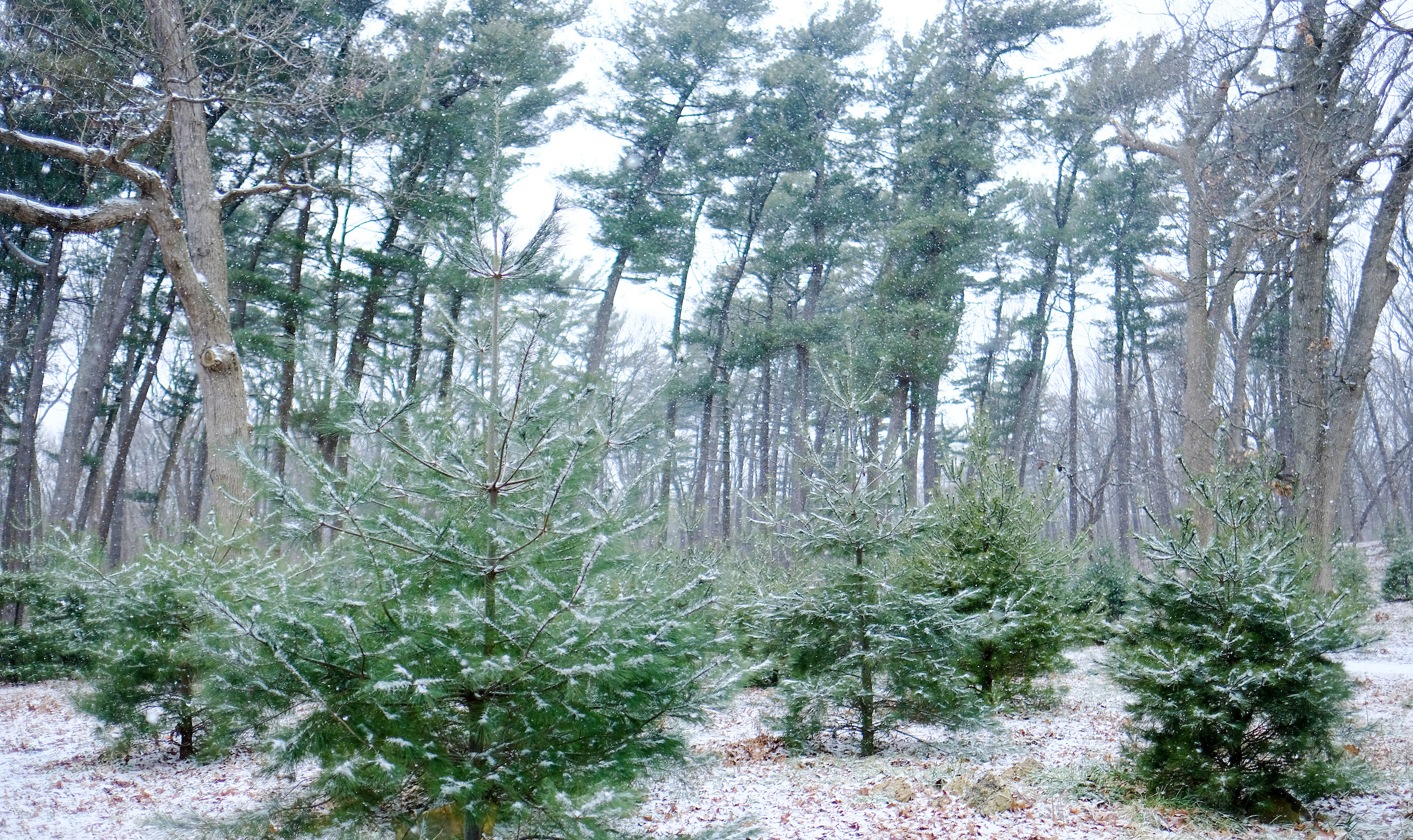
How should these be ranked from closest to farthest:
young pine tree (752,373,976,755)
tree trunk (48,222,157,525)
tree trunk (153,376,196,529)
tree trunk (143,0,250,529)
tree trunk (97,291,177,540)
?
young pine tree (752,373,976,755) → tree trunk (143,0,250,529) → tree trunk (48,222,157,525) → tree trunk (97,291,177,540) → tree trunk (153,376,196,529)

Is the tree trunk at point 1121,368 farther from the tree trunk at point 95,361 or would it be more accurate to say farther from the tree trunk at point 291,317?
the tree trunk at point 95,361

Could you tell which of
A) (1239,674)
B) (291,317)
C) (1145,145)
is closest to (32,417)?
(291,317)

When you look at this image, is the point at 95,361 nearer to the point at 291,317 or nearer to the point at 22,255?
the point at 22,255

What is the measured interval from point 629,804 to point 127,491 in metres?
23.8

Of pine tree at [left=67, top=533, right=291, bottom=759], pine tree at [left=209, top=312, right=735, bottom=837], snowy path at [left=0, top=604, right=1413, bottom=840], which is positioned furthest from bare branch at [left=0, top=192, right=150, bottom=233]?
pine tree at [left=209, top=312, right=735, bottom=837]

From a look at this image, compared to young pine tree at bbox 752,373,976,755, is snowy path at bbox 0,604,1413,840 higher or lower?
lower

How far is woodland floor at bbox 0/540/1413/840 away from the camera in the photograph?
195 inches

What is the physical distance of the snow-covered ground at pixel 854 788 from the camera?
A: 495 centimetres

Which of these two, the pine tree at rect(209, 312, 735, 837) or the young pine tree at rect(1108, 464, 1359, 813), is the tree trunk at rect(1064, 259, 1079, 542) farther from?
the pine tree at rect(209, 312, 735, 837)

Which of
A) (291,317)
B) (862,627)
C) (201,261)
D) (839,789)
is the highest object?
(291,317)

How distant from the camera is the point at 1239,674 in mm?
5070

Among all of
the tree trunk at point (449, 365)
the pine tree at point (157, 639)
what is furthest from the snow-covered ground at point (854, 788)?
the tree trunk at point (449, 365)

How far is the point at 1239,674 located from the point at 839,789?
8.63 feet

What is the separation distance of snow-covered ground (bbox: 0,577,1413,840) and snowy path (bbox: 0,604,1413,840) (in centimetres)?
2
